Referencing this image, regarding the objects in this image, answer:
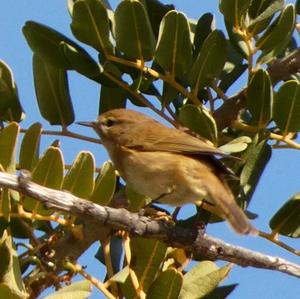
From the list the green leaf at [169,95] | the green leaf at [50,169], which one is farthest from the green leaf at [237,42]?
the green leaf at [50,169]

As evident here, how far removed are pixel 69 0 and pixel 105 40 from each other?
0.26m

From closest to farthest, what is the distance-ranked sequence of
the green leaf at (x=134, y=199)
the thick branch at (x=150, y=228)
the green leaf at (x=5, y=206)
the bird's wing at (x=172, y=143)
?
the thick branch at (x=150, y=228) < the green leaf at (x=5, y=206) < the bird's wing at (x=172, y=143) < the green leaf at (x=134, y=199)

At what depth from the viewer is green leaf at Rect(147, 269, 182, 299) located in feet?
11.7

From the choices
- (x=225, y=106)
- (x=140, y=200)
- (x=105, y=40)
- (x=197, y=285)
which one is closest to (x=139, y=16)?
(x=105, y=40)

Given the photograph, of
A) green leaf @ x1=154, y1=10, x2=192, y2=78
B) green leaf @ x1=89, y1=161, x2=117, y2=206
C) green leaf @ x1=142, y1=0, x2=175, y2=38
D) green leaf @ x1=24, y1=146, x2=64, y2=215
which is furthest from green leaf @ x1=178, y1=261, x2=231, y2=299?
green leaf @ x1=142, y1=0, x2=175, y2=38

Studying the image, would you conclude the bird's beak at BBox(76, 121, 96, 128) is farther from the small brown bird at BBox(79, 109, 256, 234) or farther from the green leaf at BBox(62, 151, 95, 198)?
the green leaf at BBox(62, 151, 95, 198)

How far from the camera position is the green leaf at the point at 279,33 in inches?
158

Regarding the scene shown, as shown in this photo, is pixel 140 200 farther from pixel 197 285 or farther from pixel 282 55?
pixel 282 55

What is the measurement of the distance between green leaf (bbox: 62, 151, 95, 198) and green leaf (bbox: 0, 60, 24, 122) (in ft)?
1.83

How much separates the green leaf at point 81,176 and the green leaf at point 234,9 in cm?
90

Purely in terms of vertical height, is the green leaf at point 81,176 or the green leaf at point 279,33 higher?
the green leaf at point 279,33

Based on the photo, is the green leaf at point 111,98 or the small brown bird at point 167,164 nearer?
the small brown bird at point 167,164

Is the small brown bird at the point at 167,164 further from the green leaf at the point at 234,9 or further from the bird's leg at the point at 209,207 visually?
the green leaf at the point at 234,9

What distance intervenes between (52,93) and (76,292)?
125 centimetres
